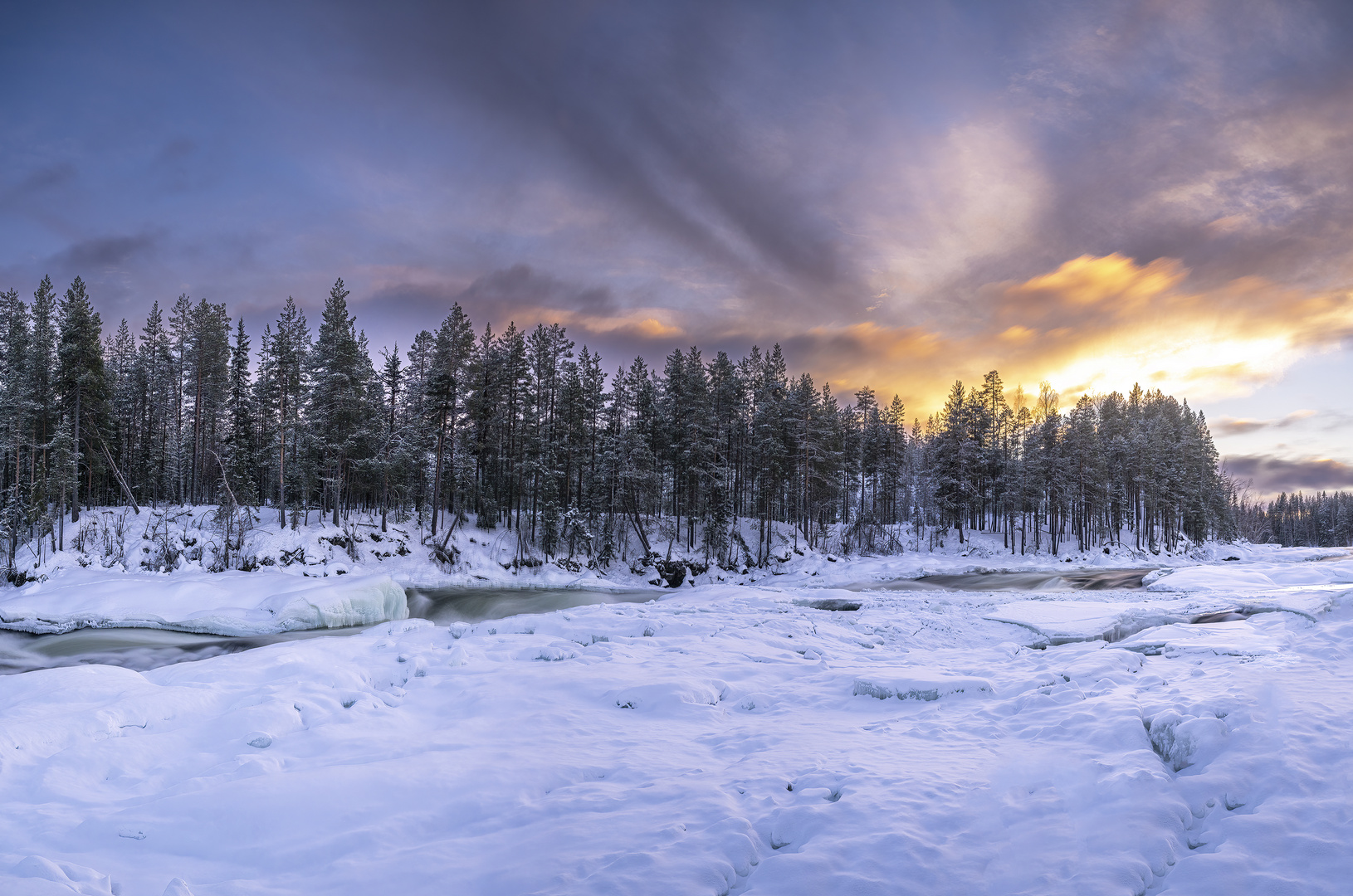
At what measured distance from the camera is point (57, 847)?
16.2ft

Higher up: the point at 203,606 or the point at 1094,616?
the point at 1094,616

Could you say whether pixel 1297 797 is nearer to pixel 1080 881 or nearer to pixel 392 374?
pixel 1080 881

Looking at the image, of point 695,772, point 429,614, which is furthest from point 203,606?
point 695,772

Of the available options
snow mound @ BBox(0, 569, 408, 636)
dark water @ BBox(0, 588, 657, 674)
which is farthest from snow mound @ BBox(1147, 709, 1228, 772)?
snow mound @ BBox(0, 569, 408, 636)

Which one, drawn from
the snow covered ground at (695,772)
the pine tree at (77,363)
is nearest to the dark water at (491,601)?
the snow covered ground at (695,772)

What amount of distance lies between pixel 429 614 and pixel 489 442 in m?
19.1

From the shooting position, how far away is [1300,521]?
11906 cm

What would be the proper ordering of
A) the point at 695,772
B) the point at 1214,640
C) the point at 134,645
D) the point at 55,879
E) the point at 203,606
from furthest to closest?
the point at 203,606
the point at 134,645
the point at 1214,640
the point at 695,772
the point at 55,879

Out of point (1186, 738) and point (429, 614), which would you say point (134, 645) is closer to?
point (429, 614)

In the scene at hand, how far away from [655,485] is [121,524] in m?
31.1

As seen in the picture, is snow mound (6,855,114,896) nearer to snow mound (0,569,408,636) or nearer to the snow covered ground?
the snow covered ground

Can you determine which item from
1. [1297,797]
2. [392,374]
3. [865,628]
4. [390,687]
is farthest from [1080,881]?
[392,374]

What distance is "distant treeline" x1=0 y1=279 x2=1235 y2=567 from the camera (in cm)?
3506

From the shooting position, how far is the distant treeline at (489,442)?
115 ft
